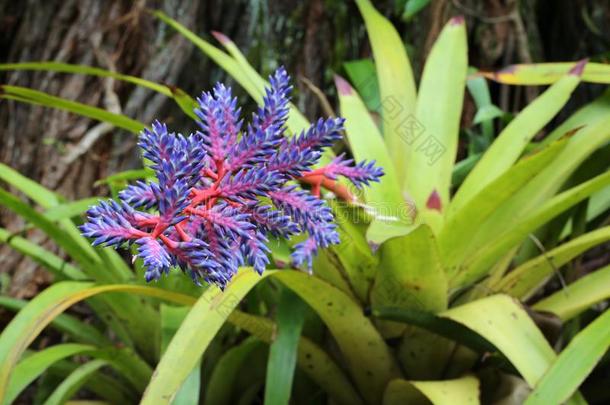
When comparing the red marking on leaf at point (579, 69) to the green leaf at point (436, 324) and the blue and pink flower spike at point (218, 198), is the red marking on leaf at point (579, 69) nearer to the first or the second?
the green leaf at point (436, 324)

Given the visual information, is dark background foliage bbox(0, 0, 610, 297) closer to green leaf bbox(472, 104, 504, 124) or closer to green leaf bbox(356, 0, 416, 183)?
green leaf bbox(472, 104, 504, 124)

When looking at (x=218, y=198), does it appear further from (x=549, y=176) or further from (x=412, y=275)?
(x=549, y=176)

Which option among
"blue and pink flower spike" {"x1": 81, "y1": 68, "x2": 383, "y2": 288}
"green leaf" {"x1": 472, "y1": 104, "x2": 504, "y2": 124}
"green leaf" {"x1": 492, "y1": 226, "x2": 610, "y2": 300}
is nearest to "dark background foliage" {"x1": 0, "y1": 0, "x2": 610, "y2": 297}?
"green leaf" {"x1": 472, "y1": 104, "x2": 504, "y2": 124}

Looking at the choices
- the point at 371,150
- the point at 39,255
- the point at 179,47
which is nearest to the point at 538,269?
the point at 371,150

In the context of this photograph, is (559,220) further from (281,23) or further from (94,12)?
(94,12)

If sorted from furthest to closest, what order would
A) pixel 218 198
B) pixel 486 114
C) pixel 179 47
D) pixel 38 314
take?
pixel 179 47 < pixel 486 114 < pixel 38 314 < pixel 218 198

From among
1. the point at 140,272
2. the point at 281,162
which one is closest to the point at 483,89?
the point at 140,272

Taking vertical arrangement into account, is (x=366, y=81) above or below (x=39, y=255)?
above

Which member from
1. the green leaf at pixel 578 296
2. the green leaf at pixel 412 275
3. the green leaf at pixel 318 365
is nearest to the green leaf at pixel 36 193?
the green leaf at pixel 318 365
